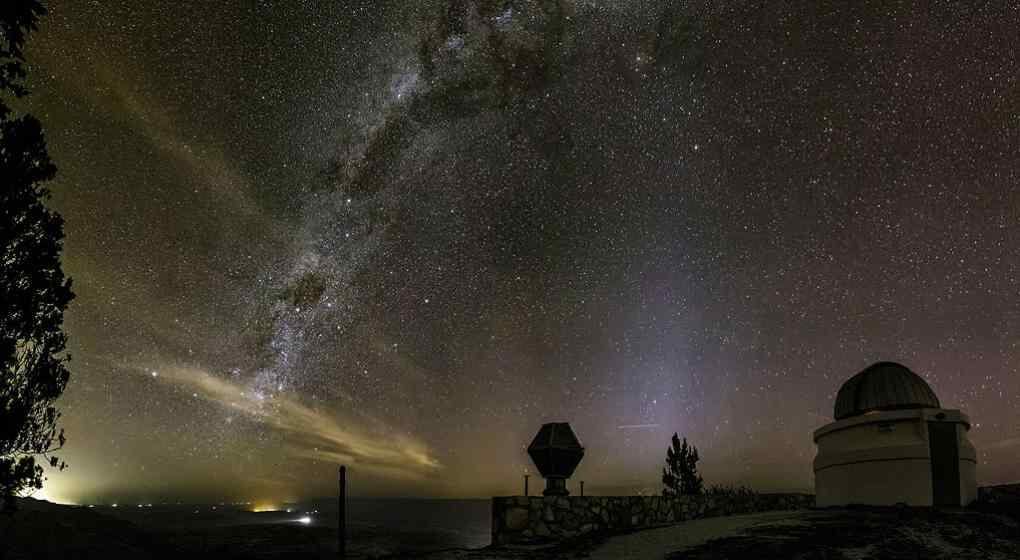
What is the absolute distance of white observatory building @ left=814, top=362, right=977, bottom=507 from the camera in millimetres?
17453

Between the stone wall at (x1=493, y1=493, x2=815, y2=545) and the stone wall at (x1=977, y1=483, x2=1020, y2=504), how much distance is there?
8729mm

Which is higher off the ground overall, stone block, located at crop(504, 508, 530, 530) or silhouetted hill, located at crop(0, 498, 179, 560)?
stone block, located at crop(504, 508, 530, 530)

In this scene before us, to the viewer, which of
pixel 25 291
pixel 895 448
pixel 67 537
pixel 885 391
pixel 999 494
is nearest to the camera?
pixel 25 291

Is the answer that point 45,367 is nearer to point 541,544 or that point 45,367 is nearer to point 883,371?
point 541,544

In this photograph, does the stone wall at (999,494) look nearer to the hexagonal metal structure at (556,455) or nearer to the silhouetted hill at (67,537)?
the hexagonal metal structure at (556,455)

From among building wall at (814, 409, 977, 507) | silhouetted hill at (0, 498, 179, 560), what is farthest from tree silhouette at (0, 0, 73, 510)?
building wall at (814, 409, 977, 507)

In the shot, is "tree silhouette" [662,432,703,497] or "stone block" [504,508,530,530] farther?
"tree silhouette" [662,432,703,497]

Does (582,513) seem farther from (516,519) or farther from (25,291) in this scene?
(25,291)

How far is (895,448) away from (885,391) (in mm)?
2211

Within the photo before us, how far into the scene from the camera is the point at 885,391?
19.3 metres

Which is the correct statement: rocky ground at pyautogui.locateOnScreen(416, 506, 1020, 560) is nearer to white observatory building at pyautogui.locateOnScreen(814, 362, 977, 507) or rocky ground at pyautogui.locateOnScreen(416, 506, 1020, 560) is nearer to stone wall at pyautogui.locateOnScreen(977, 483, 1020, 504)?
white observatory building at pyautogui.locateOnScreen(814, 362, 977, 507)

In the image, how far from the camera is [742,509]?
62.5 feet

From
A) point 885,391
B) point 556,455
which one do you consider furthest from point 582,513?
point 885,391

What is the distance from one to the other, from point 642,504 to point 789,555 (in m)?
6.04
